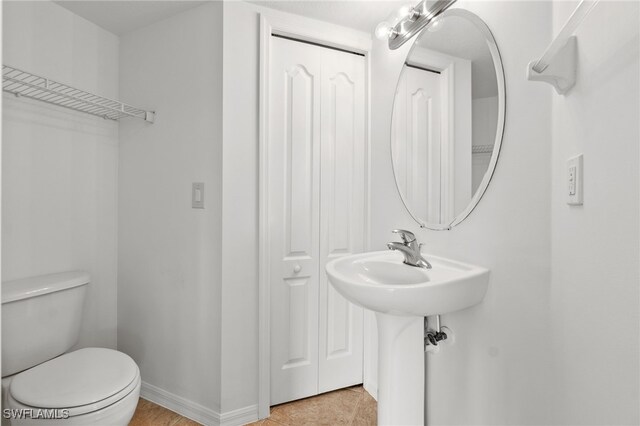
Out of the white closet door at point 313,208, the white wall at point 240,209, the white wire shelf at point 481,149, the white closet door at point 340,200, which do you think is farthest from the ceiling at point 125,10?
the white wire shelf at point 481,149

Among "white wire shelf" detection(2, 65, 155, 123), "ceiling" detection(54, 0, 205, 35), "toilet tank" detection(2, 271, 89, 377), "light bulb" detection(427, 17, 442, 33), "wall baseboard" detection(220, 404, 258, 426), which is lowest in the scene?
"wall baseboard" detection(220, 404, 258, 426)

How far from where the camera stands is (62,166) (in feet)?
5.58

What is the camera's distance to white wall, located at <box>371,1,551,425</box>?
94 cm

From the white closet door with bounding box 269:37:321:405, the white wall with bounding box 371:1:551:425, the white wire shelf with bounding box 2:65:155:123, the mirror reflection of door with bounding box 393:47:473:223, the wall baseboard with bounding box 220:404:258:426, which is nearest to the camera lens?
the white wall with bounding box 371:1:551:425

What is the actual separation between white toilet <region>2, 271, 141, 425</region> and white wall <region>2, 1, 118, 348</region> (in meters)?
0.19

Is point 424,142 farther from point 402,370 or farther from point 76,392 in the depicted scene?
point 76,392

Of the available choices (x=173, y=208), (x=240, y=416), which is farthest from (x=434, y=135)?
(x=240, y=416)

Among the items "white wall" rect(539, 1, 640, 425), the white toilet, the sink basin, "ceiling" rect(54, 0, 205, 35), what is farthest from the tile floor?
"ceiling" rect(54, 0, 205, 35)

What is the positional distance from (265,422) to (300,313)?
0.56 m

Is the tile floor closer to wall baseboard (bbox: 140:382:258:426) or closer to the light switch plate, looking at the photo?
wall baseboard (bbox: 140:382:258:426)

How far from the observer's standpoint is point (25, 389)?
1.16 m

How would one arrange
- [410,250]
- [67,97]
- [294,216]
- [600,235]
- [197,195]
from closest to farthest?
[600,235] → [410,250] → [67,97] → [197,195] → [294,216]

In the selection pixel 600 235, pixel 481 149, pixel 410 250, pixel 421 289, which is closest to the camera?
pixel 600 235

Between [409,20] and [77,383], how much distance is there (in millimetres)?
2001
